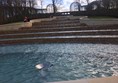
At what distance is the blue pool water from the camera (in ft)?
20.6

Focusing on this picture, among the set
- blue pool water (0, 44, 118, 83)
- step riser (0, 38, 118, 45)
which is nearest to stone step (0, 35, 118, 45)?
step riser (0, 38, 118, 45)

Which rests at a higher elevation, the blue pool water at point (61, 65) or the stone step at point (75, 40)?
the stone step at point (75, 40)

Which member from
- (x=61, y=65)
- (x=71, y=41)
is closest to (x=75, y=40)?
(x=71, y=41)

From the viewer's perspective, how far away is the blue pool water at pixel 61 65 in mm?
6285

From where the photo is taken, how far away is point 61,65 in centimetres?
767

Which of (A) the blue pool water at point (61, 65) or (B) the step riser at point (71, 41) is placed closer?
(A) the blue pool water at point (61, 65)

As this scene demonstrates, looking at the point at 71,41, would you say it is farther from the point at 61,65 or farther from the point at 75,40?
the point at 61,65

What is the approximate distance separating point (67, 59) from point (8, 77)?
2760mm

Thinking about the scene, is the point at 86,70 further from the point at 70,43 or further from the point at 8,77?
the point at 70,43

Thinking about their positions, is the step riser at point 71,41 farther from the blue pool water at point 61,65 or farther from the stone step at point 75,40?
the blue pool water at point 61,65

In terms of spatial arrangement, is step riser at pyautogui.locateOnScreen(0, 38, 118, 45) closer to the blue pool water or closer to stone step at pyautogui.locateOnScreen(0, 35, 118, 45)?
stone step at pyautogui.locateOnScreen(0, 35, 118, 45)

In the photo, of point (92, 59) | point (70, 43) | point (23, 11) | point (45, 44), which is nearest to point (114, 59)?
point (92, 59)

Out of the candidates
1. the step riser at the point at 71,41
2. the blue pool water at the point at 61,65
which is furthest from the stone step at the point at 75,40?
the blue pool water at the point at 61,65

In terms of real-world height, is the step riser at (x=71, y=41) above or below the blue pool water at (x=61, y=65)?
above
